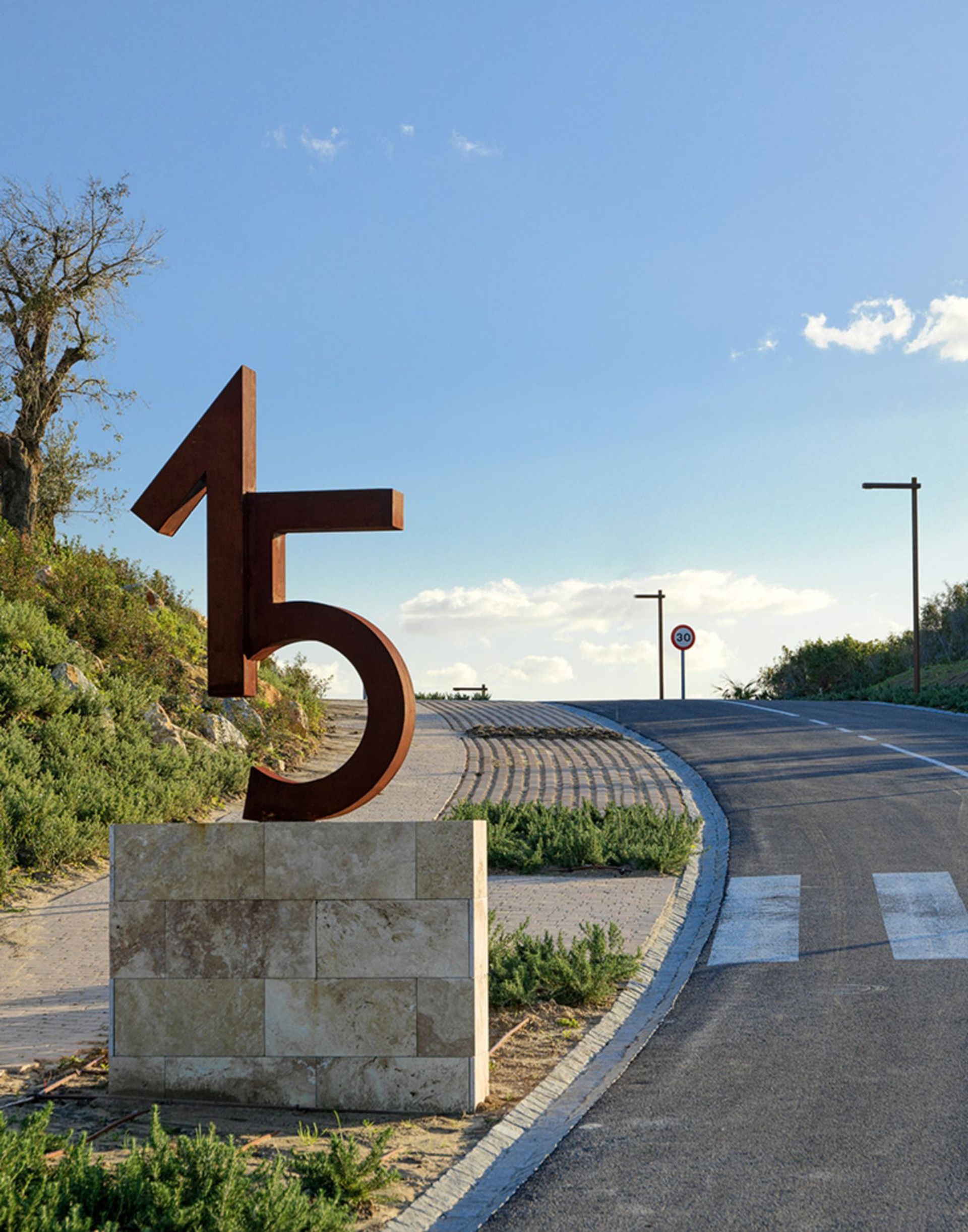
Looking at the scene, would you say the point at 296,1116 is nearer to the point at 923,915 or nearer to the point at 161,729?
the point at 923,915

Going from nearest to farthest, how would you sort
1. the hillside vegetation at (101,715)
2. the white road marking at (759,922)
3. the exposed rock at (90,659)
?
the white road marking at (759,922) → the hillside vegetation at (101,715) → the exposed rock at (90,659)

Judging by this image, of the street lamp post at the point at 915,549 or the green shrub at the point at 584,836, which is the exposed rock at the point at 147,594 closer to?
the green shrub at the point at 584,836

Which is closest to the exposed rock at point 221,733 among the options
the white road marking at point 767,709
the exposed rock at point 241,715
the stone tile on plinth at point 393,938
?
the exposed rock at point 241,715

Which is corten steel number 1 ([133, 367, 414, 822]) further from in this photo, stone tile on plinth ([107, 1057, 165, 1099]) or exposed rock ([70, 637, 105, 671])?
exposed rock ([70, 637, 105, 671])

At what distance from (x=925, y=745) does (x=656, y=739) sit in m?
5.24

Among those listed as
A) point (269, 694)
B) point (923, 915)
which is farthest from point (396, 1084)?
point (269, 694)

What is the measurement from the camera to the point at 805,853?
14.0m

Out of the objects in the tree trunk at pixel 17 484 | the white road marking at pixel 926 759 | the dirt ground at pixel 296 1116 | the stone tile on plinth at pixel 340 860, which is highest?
the tree trunk at pixel 17 484

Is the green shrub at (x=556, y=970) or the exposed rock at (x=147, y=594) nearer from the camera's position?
the green shrub at (x=556, y=970)

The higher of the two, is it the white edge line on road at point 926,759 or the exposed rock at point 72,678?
the exposed rock at point 72,678

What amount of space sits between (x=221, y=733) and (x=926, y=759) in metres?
12.3

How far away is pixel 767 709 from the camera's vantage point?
31719 mm

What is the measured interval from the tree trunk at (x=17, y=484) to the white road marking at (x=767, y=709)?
17.9 metres

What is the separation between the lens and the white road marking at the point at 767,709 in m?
29.3
